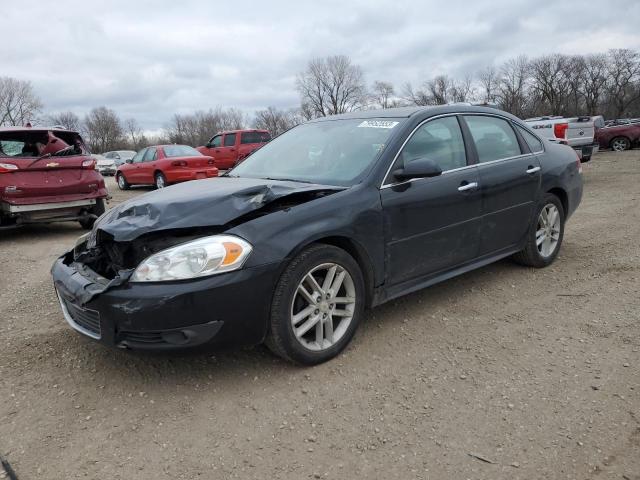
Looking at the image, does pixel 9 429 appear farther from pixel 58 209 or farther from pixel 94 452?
pixel 58 209

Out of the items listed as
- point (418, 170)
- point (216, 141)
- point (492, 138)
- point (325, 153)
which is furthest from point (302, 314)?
point (216, 141)

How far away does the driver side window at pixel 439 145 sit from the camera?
3709 millimetres

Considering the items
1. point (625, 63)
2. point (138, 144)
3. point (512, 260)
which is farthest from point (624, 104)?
point (512, 260)

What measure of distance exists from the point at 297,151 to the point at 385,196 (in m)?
1.04

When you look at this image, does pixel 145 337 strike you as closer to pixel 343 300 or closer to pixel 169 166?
pixel 343 300

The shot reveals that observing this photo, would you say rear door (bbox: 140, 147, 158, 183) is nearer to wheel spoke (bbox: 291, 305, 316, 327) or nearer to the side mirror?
the side mirror

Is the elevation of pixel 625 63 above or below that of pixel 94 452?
above

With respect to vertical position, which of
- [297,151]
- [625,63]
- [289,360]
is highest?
[625,63]

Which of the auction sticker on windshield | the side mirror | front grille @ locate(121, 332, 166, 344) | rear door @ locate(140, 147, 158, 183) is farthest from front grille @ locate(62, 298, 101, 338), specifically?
rear door @ locate(140, 147, 158, 183)

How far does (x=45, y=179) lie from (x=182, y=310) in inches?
233

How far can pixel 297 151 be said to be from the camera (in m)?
4.12

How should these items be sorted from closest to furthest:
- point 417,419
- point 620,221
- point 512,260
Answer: point 417,419, point 512,260, point 620,221

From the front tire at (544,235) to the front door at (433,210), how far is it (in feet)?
3.10

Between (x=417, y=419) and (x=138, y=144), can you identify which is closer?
(x=417, y=419)
